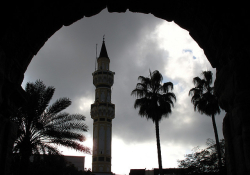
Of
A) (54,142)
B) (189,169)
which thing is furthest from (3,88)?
(189,169)

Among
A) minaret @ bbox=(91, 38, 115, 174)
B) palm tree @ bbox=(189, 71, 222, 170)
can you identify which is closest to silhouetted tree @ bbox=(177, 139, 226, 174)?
palm tree @ bbox=(189, 71, 222, 170)

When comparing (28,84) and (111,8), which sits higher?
(28,84)

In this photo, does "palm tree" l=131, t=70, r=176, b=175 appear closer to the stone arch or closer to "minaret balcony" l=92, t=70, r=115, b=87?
the stone arch

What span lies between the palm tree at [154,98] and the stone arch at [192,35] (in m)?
13.9

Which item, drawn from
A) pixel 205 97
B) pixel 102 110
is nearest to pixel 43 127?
pixel 205 97

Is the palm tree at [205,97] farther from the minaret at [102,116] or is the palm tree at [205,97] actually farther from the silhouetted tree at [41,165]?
the minaret at [102,116]

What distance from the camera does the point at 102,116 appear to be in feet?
123

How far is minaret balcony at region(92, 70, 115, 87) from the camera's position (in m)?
39.6

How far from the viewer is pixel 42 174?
1678 cm

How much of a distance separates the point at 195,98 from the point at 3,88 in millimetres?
19721

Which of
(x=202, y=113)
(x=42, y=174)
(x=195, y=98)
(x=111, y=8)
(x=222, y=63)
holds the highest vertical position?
(x=195, y=98)

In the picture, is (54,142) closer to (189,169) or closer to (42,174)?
(42,174)

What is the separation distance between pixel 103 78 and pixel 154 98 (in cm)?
2171

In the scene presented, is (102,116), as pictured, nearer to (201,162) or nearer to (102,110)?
(102,110)
